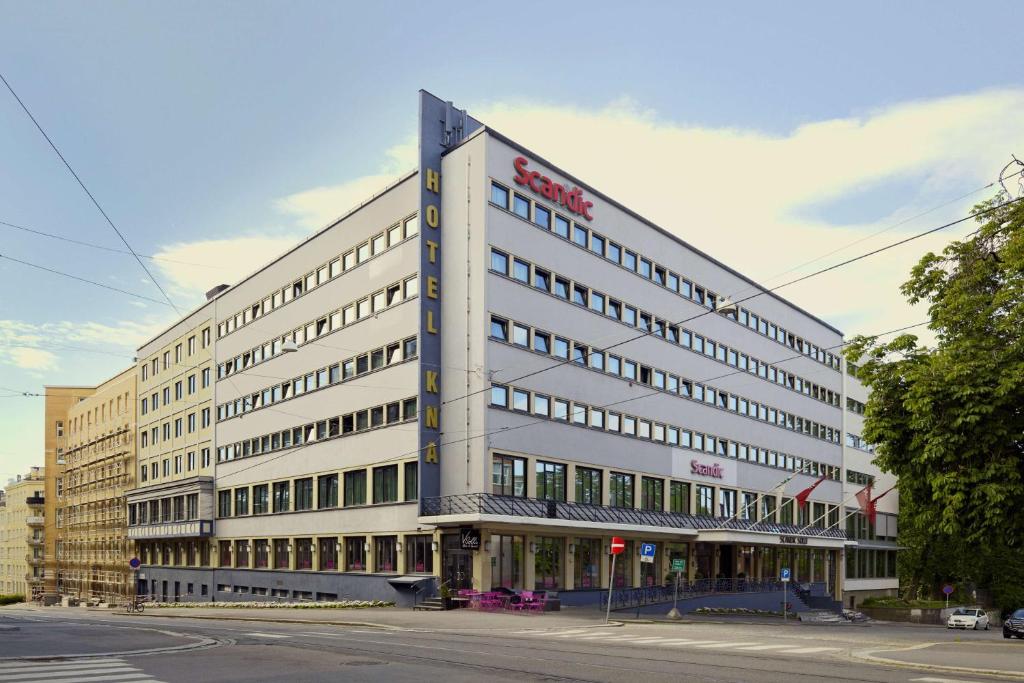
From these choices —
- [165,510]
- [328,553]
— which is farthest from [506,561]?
[165,510]

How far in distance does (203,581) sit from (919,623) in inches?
2055

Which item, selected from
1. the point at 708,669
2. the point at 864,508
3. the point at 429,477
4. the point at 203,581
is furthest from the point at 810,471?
the point at 708,669

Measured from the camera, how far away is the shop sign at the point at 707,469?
2290 inches

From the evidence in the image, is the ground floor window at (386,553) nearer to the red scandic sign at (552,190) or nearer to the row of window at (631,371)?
the row of window at (631,371)

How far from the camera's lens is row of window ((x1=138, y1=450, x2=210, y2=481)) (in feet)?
225

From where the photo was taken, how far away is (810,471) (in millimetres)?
74000

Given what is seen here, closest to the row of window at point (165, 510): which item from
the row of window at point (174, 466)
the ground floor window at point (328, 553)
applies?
the row of window at point (174, 466)

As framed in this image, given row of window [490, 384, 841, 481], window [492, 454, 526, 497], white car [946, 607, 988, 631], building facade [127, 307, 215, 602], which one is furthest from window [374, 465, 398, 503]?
white car [946, 607, 988, 631]

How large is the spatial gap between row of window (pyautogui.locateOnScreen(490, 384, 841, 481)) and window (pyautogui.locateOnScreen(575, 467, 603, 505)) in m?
2.32

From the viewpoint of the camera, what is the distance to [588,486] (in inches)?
1918

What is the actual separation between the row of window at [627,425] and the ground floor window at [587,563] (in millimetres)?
5920

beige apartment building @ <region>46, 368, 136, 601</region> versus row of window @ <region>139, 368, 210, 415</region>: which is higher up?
row of window @ <region>139, 368, 210, 415</region>

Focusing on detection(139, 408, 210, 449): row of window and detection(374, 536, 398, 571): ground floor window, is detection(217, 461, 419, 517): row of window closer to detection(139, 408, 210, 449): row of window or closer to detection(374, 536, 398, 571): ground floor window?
detection(374, 536, 398, 571): ground floor window

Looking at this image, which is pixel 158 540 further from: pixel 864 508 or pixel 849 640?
pixel 849 640
